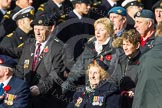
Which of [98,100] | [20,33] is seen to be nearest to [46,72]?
[98,100]

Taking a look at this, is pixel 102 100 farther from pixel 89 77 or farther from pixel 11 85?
pixel 11 85

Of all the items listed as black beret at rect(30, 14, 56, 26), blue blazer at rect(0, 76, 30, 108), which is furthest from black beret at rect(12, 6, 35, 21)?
blue blazer at rect(0, 76, 30, 108)

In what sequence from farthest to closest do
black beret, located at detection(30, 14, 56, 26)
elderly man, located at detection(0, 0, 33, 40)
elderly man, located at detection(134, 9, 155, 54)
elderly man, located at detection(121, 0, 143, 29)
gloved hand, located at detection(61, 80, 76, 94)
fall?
elderly man, located at detection(0, 0, 33, 40) → elderly man, located at detection(121, 0, 143, 29) → elderly man, located at detection(134, 9, 155, 54) → black beret, located at detection(30, 14, 56, 26) → gloved hand, located at detection(61, 80, 76, 94)

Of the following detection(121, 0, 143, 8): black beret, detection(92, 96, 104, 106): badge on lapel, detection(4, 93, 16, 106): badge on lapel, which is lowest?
detection(92, 96, 104, 106): badge on lapel

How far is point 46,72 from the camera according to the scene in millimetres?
9023

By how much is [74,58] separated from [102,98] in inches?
70.0

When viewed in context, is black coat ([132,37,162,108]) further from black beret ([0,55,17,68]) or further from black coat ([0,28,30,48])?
black coat ([0,28,30,48])

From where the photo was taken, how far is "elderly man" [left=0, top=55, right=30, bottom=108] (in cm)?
828

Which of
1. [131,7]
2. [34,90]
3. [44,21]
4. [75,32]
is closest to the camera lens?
[34,90]

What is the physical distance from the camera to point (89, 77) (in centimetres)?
831

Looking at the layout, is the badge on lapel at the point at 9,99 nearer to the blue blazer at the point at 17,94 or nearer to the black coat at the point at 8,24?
the blue blazer at the point at 17,94

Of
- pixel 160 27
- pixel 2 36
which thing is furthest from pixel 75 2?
pixel 160 27

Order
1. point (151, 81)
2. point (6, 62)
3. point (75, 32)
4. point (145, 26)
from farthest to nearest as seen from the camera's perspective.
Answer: point (75, 32) < point (145, 26) < point (6, 62) < point (151, 81)

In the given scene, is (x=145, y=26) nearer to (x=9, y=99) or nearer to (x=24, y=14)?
(x=24, y=14)
